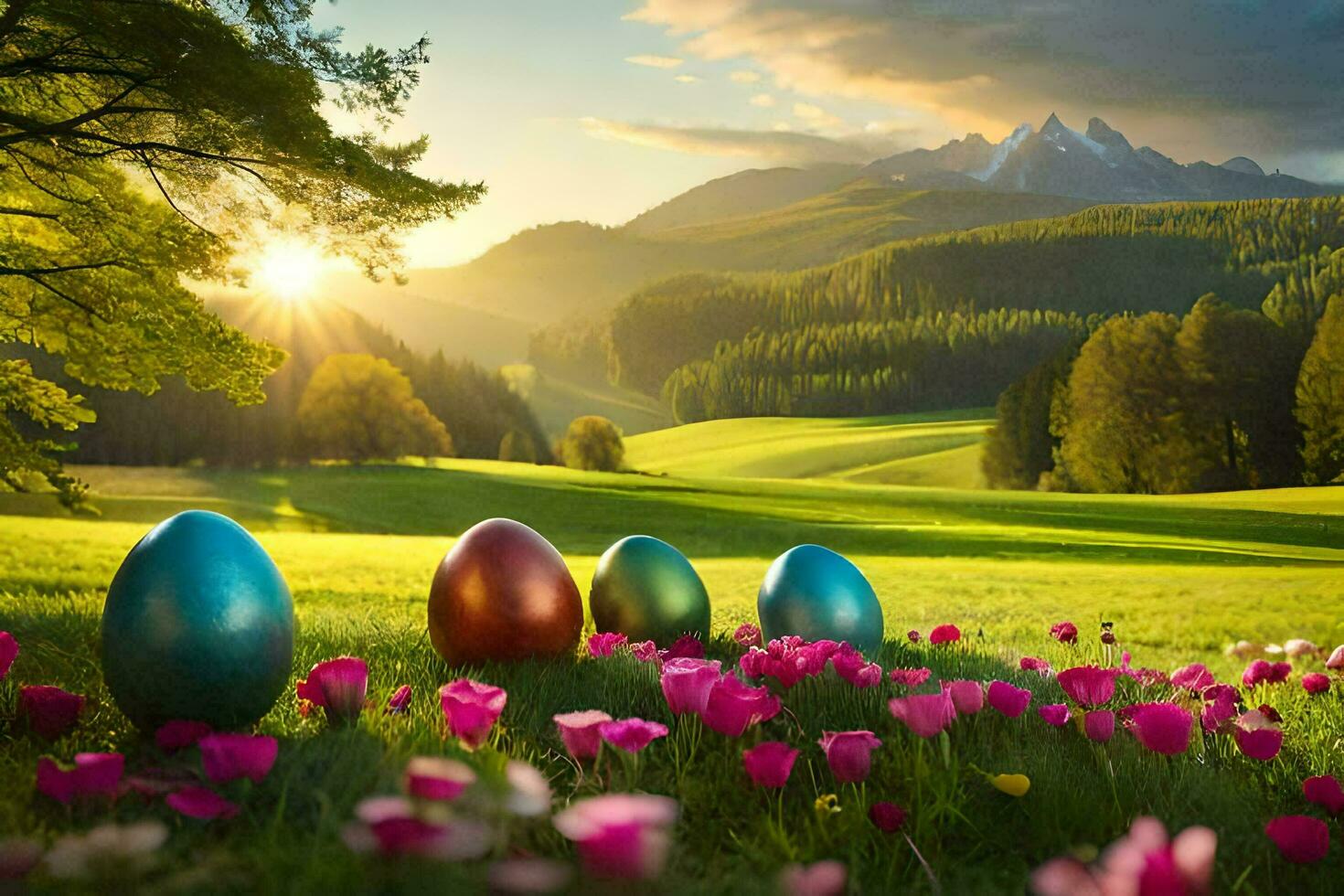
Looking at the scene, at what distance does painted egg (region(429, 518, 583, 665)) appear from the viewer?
4461 millimetres

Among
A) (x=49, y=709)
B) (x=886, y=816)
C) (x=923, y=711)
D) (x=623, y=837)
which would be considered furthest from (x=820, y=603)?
(x=623, y=837)

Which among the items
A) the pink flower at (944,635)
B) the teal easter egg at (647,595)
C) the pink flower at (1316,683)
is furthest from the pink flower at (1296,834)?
the teal easter egg at (647,595)

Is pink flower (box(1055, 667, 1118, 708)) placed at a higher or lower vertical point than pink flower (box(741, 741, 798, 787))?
lower

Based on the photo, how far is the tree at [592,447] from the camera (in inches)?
1506

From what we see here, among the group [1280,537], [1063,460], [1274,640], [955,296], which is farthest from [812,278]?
[1274,640]

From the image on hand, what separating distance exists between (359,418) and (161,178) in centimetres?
2528

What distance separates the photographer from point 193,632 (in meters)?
3.15

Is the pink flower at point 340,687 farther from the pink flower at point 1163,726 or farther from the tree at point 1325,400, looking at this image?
the tree at point 1325,400

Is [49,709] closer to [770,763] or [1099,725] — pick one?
[770,763]

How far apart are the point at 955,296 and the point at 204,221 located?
72511 mm

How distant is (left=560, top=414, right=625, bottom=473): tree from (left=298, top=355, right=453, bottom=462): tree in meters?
6.69

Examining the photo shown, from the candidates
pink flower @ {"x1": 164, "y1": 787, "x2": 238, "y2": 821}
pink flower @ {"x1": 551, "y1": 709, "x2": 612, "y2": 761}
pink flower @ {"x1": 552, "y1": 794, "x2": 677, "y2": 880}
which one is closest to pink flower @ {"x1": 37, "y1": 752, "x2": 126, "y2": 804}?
pink flower @ {"x1": 164, "y1": 787, "x2": 238, "y2": 821}

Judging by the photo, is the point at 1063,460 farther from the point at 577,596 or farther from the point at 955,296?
the point at 955,296

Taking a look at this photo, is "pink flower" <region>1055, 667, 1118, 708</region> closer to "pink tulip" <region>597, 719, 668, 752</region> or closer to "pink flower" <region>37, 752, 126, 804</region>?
"pink tulip" <region>597, 719, 668, 752</region>
